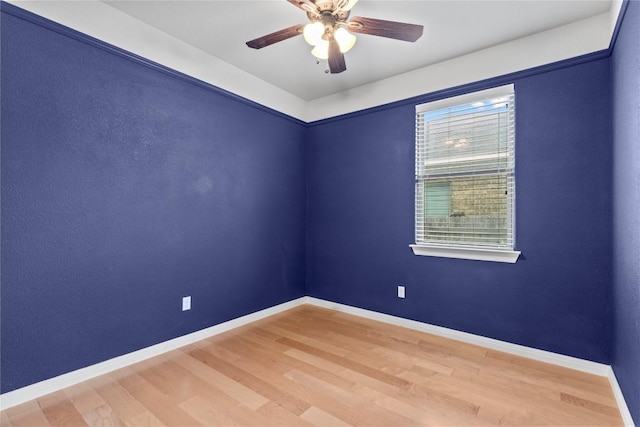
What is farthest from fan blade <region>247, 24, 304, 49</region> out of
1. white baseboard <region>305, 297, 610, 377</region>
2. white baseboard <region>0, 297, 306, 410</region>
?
white baseboard <region>305, 297, 610, 377</region>

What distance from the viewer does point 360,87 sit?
3494 mm

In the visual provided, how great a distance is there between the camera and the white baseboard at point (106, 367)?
72.4 inches

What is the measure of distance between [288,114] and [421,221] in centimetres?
203

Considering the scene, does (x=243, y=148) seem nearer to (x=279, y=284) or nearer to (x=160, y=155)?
(x=160, y=155)

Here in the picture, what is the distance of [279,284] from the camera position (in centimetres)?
362

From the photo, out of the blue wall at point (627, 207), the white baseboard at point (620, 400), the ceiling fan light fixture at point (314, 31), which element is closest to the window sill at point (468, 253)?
the blue wall at point (627, 207)

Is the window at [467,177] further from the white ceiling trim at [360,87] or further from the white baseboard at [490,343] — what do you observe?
the white baseboard at [490,343]

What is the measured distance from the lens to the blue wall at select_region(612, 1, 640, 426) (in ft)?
4.99

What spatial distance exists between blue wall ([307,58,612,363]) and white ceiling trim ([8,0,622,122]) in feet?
0.53

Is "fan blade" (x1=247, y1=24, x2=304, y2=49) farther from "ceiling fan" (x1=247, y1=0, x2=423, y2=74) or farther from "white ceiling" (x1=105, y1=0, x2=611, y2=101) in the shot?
"white ceiling" (x1=105, y1=0, x2=611, y2=101)

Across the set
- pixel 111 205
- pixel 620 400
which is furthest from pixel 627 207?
pixel 111 205

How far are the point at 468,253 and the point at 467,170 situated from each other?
2.54 ft

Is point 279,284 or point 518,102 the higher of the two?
point 518,102

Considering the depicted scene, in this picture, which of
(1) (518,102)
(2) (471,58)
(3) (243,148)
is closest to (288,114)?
(3) (243,148)
